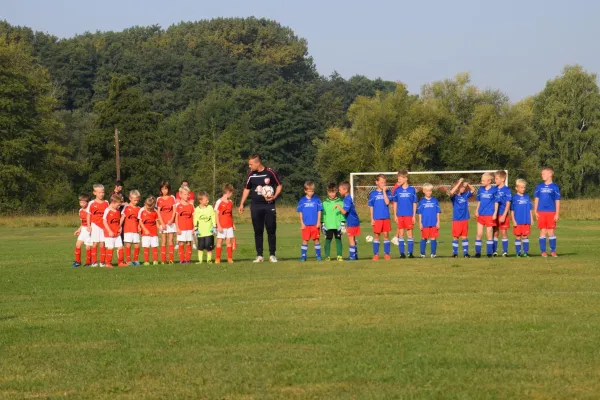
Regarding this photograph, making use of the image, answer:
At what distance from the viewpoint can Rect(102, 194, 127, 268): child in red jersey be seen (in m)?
21.9

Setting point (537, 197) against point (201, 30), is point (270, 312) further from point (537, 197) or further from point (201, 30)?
point (201, 30)

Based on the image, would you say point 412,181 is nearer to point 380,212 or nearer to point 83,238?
point 380,212

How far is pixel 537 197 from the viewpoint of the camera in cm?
2200

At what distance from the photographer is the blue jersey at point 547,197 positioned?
2184 centimetres

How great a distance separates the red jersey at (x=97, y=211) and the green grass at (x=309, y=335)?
4.19 m

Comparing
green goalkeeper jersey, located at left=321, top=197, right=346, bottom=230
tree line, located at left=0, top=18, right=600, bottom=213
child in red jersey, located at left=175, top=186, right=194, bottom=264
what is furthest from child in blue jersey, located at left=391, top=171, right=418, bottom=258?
tree line, located at left=0, top=18, right=600, bottom=213

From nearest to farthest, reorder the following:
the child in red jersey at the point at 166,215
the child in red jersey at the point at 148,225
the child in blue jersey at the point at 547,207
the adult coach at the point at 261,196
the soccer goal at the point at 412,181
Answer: the adult coach at the point at 261,196, the child in blue jersey at the point at 547,207, the child in red jersey at the point at 148,225, the child in red jersey at the point at 166,215, the soccer goal at the point at 412,181

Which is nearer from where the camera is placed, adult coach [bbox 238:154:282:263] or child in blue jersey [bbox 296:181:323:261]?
adult coach [bbox 238:154:282:263]

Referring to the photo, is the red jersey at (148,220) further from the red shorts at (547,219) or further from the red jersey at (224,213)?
the red shorts at (547,219)

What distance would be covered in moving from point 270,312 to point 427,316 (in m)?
2.00

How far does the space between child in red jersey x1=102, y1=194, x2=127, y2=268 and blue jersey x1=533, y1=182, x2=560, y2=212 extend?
9.27 metres

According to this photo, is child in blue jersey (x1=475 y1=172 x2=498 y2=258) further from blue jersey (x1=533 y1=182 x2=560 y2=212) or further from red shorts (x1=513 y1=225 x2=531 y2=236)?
blue jersey (x1=533 y1=182 x2=560 y2=212)

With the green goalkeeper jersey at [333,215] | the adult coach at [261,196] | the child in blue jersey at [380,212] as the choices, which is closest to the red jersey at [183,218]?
the adult coach at [261,196]

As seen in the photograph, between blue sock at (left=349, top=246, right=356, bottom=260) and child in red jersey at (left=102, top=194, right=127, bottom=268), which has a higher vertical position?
child in red jersey at (left=102, top=194, right=127, bottom=268)
